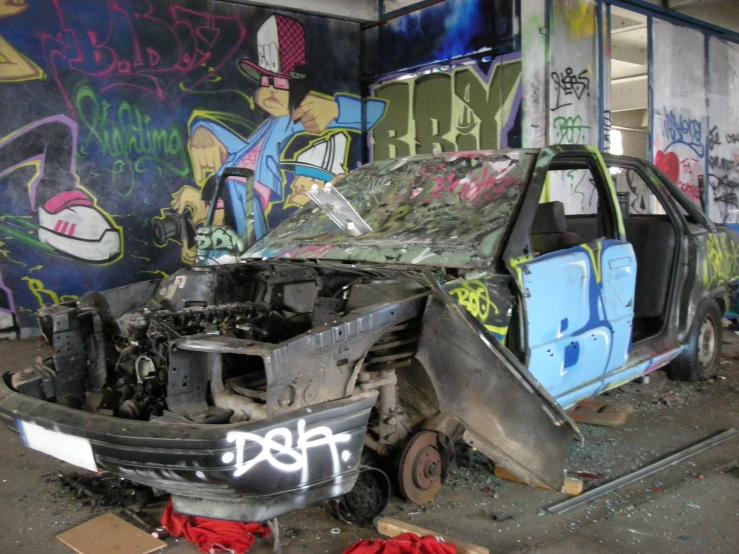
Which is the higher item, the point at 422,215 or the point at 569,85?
the point at 569,85

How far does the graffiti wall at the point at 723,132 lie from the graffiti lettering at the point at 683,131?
35cm

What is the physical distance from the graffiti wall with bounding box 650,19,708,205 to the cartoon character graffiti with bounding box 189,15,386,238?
5507 mm

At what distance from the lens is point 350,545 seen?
2695 mm

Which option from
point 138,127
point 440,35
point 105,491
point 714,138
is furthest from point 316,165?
point 105,491

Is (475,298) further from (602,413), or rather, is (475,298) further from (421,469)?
(602,413)

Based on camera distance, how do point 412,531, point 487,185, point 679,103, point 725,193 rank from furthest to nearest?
1. point 725,193
2. point 679,103
3. point 487,185
4. point 412,531

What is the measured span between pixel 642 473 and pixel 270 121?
759 cm

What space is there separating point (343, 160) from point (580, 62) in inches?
150

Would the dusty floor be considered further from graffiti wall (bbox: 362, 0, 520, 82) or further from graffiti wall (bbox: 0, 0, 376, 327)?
graffiti wall (bbox: 362, 0, 520, 82)

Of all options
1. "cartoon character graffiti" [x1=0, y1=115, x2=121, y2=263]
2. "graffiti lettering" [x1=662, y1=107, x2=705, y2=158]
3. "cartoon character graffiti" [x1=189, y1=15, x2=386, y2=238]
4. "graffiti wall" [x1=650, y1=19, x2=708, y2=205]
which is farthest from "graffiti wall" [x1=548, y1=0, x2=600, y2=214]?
"cartoon character graffiti" [x1=0, y1=115, x2=121, y2=263]

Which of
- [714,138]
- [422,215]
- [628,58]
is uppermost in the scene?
[628,58]

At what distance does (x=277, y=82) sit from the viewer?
955 cm

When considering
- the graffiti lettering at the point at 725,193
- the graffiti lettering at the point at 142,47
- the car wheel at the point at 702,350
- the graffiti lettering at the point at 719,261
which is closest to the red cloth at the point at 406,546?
the car wheel at the point at 702,350

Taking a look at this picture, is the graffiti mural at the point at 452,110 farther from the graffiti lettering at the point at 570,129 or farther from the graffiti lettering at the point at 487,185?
the graffiti lettering at the point at 487,185
